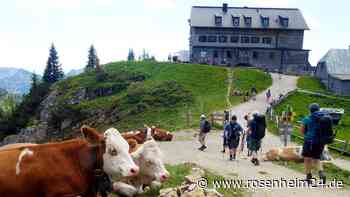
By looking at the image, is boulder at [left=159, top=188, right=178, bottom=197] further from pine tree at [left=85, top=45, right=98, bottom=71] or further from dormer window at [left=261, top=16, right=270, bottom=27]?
pine tree at [left=85, top=45, right=98, bottom=71]

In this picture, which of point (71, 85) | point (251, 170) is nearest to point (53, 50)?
point (71, 85)

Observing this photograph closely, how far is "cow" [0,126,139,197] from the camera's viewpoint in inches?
336

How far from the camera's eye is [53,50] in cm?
12138

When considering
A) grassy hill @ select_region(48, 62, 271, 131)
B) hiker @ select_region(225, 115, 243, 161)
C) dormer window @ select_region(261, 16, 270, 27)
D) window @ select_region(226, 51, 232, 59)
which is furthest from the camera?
window @ select_region(226, 51, 232, 59)

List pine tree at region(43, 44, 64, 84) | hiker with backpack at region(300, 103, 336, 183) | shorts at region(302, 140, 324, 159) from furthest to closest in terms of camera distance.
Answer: pine tree at region(43, 44, 64, 84)
shorts at region(302, 140, 324, 159)
hiker with backpack at region(300, 103, 336, 183)

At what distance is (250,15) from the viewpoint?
85875 millimetres

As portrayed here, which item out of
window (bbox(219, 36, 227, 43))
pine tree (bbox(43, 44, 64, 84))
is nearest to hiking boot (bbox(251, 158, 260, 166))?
window (bbox(219, 36, 227, 43))

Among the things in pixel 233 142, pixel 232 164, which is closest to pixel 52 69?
pixel 233 142

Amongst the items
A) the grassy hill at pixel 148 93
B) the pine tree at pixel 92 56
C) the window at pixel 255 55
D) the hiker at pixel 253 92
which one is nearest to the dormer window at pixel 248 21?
the window at pixel 255 55

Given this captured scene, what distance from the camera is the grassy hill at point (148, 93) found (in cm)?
4684

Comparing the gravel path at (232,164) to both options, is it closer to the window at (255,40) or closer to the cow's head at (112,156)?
the cow's head at (112,156)

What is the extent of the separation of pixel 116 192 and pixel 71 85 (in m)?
74.8

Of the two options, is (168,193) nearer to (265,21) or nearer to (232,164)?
(232,164)

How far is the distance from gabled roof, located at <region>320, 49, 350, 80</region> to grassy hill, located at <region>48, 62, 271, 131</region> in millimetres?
9288
